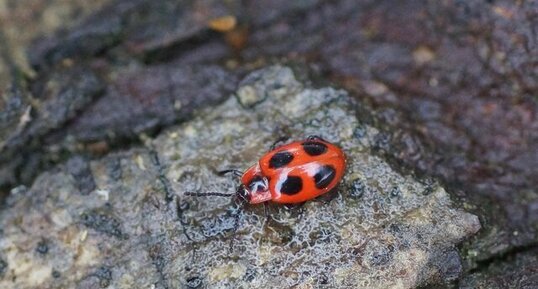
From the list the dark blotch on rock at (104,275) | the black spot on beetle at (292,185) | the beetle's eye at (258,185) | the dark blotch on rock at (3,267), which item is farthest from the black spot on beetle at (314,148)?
the dark blotch on rock at (3,267)

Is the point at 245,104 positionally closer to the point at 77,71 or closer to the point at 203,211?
the point at 203,211

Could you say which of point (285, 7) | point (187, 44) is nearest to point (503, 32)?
point (285, 7)

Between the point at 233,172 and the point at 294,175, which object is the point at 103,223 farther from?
the point at 294,175

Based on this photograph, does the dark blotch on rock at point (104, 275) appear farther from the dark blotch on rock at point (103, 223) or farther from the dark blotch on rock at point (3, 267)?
the dark blotch on rock at point (3, 267)

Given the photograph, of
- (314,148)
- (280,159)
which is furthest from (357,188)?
(280,159)

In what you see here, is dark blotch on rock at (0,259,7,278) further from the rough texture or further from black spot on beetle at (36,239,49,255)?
black spot on beetle at (36,239,49,255)

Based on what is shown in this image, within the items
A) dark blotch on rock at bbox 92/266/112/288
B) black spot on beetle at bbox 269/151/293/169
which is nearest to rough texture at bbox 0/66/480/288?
dark blotch on rock at bbox 92/266/112/288
